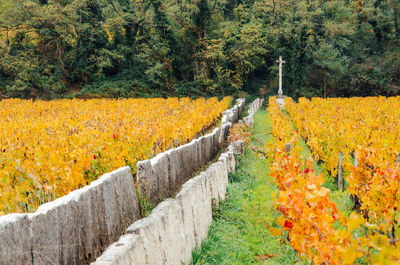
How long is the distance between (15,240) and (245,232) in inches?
131

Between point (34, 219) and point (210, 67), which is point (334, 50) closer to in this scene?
point (210, 67)

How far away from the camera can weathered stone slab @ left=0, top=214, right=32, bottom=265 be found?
7.02ft

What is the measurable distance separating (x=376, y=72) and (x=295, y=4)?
11753mm

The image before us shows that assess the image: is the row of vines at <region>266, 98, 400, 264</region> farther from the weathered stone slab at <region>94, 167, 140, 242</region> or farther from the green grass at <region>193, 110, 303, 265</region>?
the weathered stone slab at <region>94, 167, 140, 242</region>

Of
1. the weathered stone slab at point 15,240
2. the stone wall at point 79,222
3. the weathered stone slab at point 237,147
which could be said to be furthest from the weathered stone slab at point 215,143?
the weathered stone slab at point 15,240

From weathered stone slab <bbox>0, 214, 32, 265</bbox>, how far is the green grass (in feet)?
6.72

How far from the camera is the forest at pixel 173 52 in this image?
109 ft

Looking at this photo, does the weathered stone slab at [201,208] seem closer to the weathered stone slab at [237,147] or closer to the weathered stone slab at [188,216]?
the weathered stone slab at [188,216]

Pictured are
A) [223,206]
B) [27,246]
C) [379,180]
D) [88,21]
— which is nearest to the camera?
[27,246]

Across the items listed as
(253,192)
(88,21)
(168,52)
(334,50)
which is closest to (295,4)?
(334,50)

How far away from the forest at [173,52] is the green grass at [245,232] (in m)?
27.6

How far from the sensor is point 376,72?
115 feet

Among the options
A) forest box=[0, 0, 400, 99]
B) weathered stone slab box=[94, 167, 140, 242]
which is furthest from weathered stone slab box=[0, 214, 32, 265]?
forest box=[0, 0, 400, 99]

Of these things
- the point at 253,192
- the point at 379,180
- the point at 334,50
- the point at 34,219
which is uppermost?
the point at 334,50
